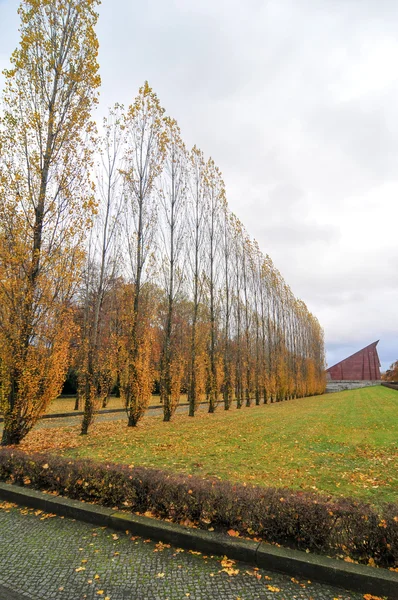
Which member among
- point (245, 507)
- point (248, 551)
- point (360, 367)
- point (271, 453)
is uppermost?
point (360, 367)

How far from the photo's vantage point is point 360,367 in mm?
72312

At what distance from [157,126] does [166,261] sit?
19.5 feet

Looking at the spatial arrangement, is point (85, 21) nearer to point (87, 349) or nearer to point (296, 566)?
point (87, 349)

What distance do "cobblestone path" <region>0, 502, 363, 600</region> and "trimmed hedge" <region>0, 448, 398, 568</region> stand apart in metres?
0.35

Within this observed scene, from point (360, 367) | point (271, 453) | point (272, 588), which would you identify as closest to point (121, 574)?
point (272, 588)

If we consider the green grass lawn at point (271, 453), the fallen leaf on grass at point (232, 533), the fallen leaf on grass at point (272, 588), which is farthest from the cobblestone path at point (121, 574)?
the green grass lawn at point (271, 453)

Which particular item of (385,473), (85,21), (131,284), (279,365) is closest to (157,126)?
(85,21)

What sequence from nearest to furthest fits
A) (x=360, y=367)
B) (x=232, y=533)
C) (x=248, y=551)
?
(x=248, y=551) → (x=232, y=533) → (x=360, y=367)

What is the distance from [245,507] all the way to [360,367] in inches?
3086

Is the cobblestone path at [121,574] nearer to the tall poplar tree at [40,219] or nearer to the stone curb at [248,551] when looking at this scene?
the stone curb at [248,551]

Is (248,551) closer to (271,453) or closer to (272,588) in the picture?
(272,588)

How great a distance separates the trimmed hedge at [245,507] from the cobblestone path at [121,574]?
13.7 inches

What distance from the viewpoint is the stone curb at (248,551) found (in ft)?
8.80

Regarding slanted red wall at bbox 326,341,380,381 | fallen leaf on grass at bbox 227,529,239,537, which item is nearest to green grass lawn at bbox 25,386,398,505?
fallen leaf on grass at bbox 227,529,239,537
